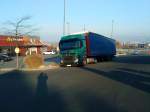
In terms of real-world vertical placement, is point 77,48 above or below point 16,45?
below

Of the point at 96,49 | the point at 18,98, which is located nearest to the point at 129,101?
the point at 18,98

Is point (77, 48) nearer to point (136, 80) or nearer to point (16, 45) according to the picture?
point (136, 80)

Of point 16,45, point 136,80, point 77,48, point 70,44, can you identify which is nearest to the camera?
point 136,80

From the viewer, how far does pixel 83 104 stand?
11.4 m

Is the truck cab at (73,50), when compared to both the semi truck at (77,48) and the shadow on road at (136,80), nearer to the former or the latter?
the semi truck at (77,48)

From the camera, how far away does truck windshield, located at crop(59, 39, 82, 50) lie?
38.5m

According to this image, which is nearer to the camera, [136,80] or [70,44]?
[136,80]

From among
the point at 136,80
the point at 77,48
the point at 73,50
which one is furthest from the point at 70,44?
the point at 136,80

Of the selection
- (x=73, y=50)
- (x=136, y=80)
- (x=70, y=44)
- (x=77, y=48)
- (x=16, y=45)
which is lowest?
(x=136, y=80)

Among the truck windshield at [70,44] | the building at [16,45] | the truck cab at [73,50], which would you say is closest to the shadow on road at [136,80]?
the truck cab at [73,50]

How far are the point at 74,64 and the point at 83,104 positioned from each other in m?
27.5

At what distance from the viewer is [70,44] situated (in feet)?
127

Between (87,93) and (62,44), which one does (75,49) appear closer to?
(62,44)

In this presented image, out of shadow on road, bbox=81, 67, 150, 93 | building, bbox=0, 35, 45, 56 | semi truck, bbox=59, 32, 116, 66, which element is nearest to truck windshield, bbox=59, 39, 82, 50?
semi truck, bbox=59, 32, 116, 66
